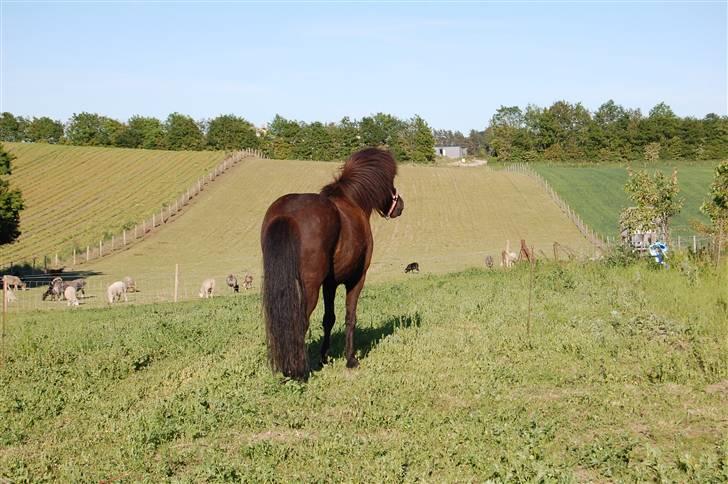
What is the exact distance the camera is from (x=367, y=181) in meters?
10.4

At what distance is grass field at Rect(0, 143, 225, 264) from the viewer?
5050 cm

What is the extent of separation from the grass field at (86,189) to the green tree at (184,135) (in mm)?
30288

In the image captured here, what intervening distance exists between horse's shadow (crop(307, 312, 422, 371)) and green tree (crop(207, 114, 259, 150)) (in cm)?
11079

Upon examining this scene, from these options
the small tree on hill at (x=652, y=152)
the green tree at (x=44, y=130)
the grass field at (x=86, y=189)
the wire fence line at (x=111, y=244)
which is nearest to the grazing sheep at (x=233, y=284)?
the wire fence line at (x=111, y=244)

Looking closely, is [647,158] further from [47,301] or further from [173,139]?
[47,301]

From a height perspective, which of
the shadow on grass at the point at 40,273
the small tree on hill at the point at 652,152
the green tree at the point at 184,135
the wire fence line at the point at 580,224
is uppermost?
the green tree at the point at 184,135

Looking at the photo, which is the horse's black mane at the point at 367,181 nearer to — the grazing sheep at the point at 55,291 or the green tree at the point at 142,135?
the grazing sheep at the point at 55,291

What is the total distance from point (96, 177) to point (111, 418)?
71465 mm

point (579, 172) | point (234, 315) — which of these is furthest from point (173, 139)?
point (234, 315)

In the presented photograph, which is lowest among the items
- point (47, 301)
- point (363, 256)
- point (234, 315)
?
point (47, 301)

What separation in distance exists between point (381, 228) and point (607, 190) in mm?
28843

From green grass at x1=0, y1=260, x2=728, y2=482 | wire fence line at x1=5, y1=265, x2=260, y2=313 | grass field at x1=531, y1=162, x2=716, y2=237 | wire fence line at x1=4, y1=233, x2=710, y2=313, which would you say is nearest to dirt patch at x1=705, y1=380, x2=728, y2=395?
green grass at x1=0, y1=260, x2=728, y2=482

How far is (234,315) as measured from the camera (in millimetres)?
14914

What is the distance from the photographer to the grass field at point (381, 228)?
39.2m
